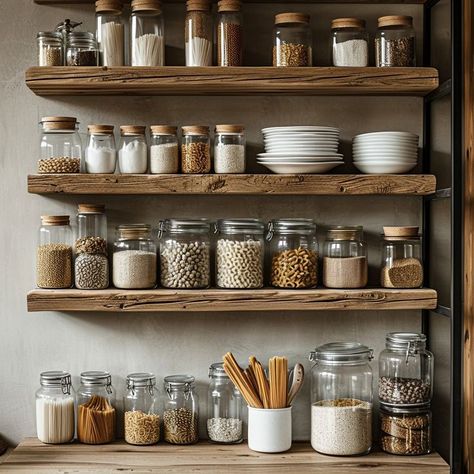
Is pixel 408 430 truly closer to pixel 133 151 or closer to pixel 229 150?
pixel 229 150

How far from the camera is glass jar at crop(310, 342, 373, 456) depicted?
244cm

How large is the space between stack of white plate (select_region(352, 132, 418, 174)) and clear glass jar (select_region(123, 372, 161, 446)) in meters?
0.95

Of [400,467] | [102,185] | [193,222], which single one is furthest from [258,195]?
[400,467]

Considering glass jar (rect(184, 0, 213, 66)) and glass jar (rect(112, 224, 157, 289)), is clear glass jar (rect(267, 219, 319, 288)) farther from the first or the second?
glass jar (rect(184, 0, 213, 66))

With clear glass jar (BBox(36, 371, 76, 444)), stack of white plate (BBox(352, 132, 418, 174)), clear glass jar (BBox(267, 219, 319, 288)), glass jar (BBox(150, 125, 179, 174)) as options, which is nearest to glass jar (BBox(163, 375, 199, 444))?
clear glass jar (BBox(36, 371, 76, 444))

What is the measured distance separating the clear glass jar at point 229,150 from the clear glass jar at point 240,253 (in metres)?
0.17

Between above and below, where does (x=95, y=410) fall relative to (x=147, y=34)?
below

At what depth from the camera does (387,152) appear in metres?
2.48

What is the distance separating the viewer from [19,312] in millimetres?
2676

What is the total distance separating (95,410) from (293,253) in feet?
2.57

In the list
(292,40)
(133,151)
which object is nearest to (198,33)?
(292,40)

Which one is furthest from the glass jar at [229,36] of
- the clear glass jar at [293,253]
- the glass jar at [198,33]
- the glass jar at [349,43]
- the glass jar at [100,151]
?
the clear glass jar at [293,253]

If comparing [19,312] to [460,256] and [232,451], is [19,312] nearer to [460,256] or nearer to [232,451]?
[232,451]

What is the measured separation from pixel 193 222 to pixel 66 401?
0.68m
